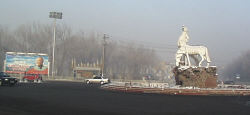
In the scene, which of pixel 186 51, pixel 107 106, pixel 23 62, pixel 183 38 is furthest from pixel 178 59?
pixel 23 62

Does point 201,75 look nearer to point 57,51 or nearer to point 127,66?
point 57,51

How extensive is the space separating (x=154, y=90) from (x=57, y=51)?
61.7 m

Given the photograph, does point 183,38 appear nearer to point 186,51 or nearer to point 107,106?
point 186,51

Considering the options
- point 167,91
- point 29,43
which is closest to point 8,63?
point 29,43

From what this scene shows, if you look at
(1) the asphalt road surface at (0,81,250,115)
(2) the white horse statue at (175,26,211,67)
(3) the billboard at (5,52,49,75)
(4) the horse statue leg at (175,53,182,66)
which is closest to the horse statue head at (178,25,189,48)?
(2) the white horse statue at (175,26,211,67)

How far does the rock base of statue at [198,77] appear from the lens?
31.5 metres

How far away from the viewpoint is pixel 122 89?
3253 cm

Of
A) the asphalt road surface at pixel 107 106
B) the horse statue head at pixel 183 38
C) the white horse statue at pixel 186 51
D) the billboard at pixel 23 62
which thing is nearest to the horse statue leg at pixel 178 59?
the white horse statue at pixel 186 51

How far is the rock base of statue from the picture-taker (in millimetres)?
31484

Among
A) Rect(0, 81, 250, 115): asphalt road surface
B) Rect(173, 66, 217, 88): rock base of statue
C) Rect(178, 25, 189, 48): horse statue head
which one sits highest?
Rect(178, 25, 189, 48): horse statue head

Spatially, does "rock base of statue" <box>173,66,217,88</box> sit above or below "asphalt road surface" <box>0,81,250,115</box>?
above

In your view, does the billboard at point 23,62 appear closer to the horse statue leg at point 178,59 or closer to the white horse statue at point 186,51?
the horse statue leg at point 178,59

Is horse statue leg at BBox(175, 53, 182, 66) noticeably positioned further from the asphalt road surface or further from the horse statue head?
the asphalt road surface

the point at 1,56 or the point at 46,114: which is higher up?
the point at 1,56
